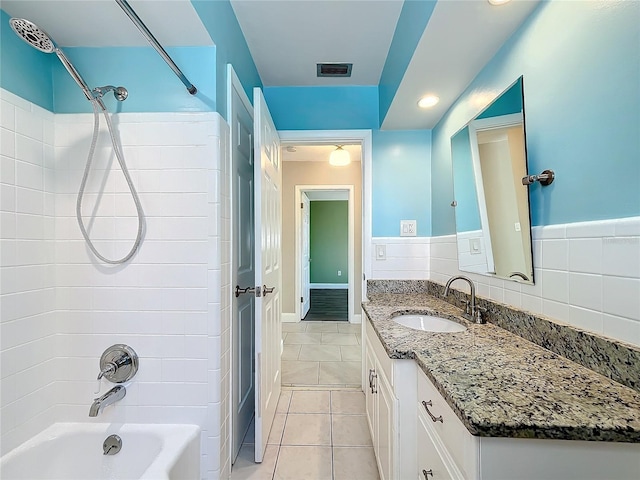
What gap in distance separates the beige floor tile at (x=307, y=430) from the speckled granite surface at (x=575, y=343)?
4.06 ft

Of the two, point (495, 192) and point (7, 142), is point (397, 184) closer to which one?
point (495, 192)

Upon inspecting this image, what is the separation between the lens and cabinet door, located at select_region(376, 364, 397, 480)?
114cm

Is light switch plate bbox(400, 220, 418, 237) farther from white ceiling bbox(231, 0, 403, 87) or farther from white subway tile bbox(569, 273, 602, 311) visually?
white subway tile bbox(569, 273, 602, 311)

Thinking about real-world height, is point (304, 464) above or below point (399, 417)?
below

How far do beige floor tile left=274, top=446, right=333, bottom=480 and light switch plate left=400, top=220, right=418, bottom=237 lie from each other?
1498mm

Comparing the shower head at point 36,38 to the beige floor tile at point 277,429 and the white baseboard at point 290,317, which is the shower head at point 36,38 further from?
the white baseboard at point 290,317

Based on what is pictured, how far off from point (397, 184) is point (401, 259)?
0.57m

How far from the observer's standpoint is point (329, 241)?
784 centimetres

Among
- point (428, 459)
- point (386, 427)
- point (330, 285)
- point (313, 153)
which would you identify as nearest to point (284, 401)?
point (386, 427)

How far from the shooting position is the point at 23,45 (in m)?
1.19

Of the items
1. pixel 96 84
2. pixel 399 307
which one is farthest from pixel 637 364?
pixel 96 84

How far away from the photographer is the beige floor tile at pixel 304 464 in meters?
1.53

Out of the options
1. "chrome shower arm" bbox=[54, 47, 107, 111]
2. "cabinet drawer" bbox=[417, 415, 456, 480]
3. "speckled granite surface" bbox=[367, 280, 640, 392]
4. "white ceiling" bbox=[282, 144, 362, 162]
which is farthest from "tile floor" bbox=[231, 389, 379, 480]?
"white ceiling" bbox=[282, 144, 362, 162]

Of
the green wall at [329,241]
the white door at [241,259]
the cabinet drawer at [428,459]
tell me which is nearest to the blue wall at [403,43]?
the white door at [241,259]
